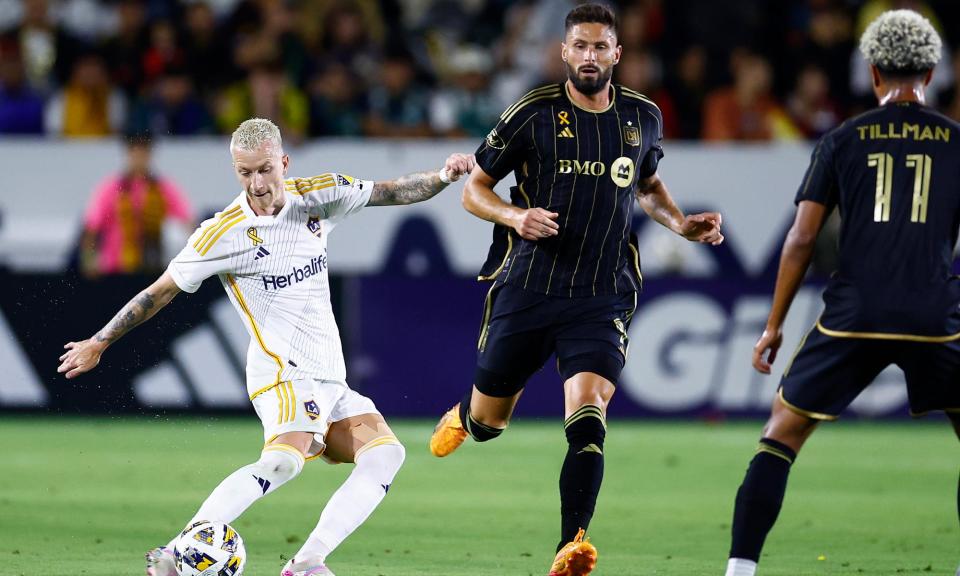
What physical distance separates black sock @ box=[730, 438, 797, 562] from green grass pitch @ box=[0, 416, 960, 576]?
1.39m

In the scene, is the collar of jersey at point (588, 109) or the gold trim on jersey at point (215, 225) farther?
the collar of jersey at point (588, 109)

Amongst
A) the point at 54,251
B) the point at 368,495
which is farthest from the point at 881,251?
the point at 54,251

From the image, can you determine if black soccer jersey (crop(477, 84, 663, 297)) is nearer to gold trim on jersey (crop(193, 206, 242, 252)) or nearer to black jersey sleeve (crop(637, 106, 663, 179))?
black jersey sleeve (crop(637, 106, 663, 179))

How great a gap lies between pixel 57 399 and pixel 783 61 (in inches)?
353

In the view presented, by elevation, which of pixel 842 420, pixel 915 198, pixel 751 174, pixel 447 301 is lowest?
pixel 842 420

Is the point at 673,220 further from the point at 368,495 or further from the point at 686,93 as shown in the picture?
the point at 686,93

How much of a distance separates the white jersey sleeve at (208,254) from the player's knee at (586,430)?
1.71 m

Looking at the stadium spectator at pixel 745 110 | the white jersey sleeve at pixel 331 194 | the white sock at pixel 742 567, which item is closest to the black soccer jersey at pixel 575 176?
the white jersey sleeve at pixel 331 194

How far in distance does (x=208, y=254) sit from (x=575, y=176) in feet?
5.84

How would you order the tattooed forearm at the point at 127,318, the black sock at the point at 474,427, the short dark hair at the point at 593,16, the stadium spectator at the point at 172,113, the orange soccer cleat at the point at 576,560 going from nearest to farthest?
the orange soccer cleat at the point at 576,560
the tattooed forearm at the point at 127,318
the short dark hair at the point at 593,16
the black sock at the point at 474,427
the stadium spectator at the point at 172,113

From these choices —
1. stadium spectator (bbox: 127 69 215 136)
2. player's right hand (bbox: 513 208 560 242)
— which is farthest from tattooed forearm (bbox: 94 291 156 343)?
stadium spectator (bbox: 127 69 215 136)

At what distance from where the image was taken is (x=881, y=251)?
5.66 m

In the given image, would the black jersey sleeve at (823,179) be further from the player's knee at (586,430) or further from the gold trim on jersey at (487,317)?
the gold trim on jersey at (487,317)

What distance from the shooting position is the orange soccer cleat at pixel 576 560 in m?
6.08
